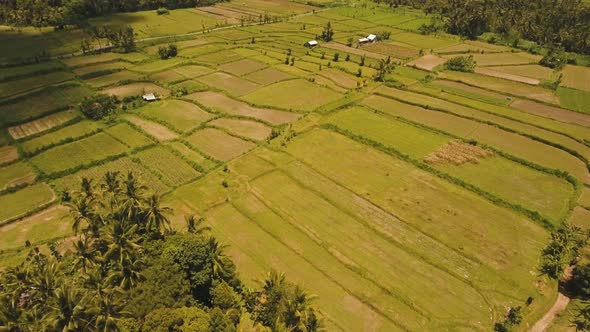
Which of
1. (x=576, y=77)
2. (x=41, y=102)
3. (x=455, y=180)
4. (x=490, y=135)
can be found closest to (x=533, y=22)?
(x=576, y=77)

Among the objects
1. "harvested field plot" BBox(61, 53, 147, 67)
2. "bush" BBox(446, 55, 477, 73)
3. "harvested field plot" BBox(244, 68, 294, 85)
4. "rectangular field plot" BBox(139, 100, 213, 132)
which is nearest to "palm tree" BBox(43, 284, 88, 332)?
"rectangular field plot" BBox(139, 100, 213, 132)

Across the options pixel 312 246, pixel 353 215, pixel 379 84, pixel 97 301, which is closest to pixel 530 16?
pixel 379 84

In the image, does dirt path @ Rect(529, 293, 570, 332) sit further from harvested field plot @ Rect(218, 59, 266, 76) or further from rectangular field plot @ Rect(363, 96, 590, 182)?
harvested field plot @ Rect(218, 59, 266, 76)

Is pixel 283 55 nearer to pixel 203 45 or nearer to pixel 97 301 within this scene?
pixel 203 45

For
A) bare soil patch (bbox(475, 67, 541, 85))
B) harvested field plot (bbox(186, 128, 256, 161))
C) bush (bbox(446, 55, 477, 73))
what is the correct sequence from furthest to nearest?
bush (bbox(446, 55, 477, 73)), bare soil patch (bbox(475, 67, 541, 85)), harvested field plot (bbox(186, 128, 256, 161))

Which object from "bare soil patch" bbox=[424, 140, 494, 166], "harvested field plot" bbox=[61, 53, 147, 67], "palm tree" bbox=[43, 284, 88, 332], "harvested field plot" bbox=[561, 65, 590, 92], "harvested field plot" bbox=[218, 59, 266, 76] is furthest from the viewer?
"harvested field plot" bbox=[218, 59, 266, 76]

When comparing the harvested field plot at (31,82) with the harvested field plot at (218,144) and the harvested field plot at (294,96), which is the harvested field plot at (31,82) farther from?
the harvested field plot at (294,96)

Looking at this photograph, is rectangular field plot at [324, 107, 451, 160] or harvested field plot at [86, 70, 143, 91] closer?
rectangular field plot at [324, 107, 451, 160]

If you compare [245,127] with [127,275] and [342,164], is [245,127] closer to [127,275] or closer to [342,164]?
[342,164]
